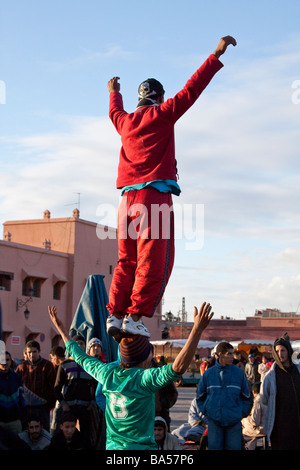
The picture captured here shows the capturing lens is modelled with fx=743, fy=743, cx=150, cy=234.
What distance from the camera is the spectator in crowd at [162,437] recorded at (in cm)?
703

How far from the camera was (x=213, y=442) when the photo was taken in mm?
7879

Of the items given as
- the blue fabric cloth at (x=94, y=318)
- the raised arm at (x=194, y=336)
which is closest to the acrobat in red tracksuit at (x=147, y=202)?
the raised arm at (x=194, y=336)

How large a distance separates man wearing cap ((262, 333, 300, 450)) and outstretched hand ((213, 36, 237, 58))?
3.79 meters

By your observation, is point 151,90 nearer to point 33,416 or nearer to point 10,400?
point 10,400

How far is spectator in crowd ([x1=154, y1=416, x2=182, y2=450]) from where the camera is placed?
23.1 ft

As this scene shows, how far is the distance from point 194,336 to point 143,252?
1.17 meters

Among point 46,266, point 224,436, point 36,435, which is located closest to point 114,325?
point 224,436

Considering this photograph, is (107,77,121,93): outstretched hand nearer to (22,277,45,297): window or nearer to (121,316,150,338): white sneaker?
(121,316,150,338): white sneaker

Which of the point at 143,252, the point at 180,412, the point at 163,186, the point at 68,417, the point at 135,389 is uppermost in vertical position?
the point at 163,186

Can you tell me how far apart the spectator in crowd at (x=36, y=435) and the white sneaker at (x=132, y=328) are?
3.59 metres

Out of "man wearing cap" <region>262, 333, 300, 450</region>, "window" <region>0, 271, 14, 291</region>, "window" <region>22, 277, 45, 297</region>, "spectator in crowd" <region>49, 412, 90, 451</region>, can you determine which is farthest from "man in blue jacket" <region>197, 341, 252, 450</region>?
"window" <region>22, 277, 45, 297</region>

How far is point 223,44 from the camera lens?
4.99 m

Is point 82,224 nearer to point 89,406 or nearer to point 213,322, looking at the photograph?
point 213,322
